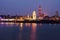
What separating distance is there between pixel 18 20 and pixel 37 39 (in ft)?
214

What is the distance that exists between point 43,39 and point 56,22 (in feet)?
202

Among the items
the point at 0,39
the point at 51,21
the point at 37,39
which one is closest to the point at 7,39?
the point at 0,39

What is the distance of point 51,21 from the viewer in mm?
80312

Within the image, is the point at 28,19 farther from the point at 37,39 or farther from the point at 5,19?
the point at 37,39

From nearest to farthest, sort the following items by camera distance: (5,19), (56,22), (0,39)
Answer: (0,39) → (56,22) → (5,19)

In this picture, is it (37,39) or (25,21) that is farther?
(25,21)

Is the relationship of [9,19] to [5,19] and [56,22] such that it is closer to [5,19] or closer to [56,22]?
[5,19]

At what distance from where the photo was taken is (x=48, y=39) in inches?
728

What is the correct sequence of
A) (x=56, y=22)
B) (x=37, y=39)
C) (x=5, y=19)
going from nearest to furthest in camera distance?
(x=37, y=39) < (x=56, y=22) < (x=5, y=19)

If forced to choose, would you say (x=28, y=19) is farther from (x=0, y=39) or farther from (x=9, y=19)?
(x=0, y=39)

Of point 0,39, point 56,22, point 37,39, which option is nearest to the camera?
point 0,39

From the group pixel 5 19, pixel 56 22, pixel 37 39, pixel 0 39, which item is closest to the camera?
pixel 0 39

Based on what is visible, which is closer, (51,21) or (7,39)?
(7,39)

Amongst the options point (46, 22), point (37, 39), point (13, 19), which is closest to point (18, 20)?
point (13, 19)
